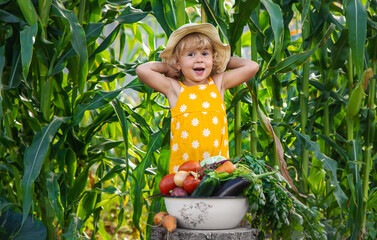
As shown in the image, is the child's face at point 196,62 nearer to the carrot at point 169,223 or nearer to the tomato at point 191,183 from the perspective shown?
the tomato at point 191,183

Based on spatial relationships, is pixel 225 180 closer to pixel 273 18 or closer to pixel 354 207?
pixel 273 18

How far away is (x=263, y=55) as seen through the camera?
2.33 meters

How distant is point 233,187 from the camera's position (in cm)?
172

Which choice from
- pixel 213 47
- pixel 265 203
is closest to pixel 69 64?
pixel 213 47

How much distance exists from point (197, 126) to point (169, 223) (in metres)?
0.45

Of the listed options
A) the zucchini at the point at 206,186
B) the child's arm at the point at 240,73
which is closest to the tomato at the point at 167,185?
the zucchini at the point at 206,186

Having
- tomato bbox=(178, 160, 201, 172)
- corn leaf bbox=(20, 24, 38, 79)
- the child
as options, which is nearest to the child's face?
the child

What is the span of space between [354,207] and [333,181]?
1.14ft

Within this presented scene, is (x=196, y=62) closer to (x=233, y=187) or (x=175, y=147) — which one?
(x=175, y=147)

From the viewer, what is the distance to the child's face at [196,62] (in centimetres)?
202

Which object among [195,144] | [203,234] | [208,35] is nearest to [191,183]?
[203,234]

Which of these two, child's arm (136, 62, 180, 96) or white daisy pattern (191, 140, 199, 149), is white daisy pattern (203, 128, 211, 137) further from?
child's arm (136, 62, 180, 96)

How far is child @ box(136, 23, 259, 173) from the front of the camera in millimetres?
2002

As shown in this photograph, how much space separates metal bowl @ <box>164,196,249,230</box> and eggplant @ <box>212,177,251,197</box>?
24mm
